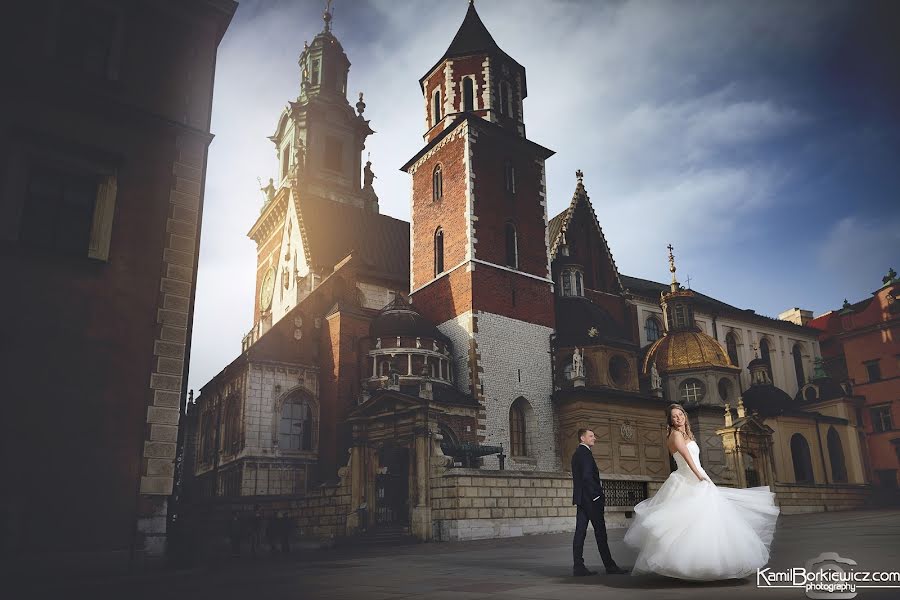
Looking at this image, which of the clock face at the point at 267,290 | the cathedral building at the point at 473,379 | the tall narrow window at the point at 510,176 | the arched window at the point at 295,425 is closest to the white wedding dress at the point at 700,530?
the cathedral building at the point at 473,379

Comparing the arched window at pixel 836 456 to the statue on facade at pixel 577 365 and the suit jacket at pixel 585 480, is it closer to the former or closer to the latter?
the statue on facade at pixel 577 365

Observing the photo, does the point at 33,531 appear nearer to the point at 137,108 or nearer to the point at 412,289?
the point at 137,108

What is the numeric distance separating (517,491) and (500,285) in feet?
39.3

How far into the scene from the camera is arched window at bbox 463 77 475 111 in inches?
1419

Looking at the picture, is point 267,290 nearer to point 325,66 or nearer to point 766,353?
point 325,66

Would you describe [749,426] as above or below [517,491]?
above

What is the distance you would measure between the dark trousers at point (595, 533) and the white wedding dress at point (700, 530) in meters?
0.86

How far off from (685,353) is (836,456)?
11489 millimetres

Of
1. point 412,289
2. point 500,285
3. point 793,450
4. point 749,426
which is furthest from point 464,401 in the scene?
point 793,450

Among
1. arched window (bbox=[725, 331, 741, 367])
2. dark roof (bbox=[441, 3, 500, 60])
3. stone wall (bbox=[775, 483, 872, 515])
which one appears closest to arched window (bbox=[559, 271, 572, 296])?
dark roof (bbox=[441, 3, 500, 60])

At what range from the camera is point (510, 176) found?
35.2 m

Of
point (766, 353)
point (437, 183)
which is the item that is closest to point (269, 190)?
point (437, 183)

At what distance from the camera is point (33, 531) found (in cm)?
1098

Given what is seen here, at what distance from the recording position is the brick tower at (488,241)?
30.8 meters
